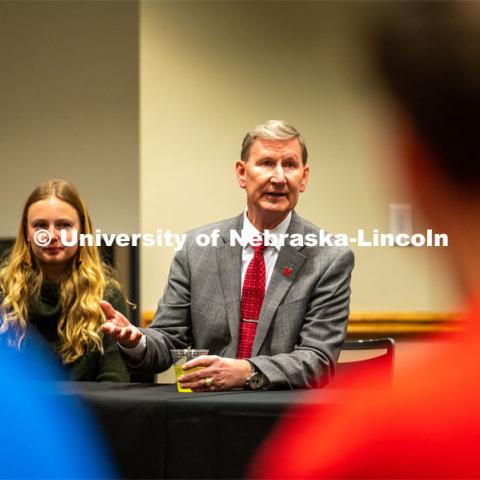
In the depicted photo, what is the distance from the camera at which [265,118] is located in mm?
3408

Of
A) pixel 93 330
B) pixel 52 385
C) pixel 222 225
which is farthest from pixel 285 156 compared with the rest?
pixel 52 385

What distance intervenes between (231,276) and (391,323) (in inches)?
50.5

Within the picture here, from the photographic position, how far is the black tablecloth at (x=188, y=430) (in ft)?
5.25

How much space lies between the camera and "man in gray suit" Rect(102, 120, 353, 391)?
2.16 meters

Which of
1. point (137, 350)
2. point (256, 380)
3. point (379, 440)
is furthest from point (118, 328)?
point (379, 440)

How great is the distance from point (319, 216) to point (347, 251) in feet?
3.76

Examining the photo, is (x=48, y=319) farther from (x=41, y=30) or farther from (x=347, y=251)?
(x=41, y=30)

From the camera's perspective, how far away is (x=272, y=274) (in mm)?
2230

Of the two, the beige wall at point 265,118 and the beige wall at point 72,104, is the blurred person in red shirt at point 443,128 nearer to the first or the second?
the beige wall at point 265,118

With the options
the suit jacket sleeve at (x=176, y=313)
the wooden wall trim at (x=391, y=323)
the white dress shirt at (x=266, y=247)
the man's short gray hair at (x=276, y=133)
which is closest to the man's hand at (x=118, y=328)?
the suit jacket sleeve at (x=176, y=313)

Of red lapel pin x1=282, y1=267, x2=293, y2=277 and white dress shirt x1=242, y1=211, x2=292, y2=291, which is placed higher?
white dress shirt x1=242, y1=211, x2=292, y2=291

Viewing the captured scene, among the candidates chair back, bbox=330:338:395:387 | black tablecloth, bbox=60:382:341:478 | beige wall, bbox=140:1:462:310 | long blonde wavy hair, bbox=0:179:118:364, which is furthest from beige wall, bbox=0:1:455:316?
black tablecloth, bbox=60:382:341:478

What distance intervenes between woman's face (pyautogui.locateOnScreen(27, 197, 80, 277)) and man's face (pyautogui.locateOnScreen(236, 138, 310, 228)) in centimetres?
53

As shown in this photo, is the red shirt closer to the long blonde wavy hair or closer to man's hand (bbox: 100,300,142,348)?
man's hand (bbox: 100,300,142,348)
